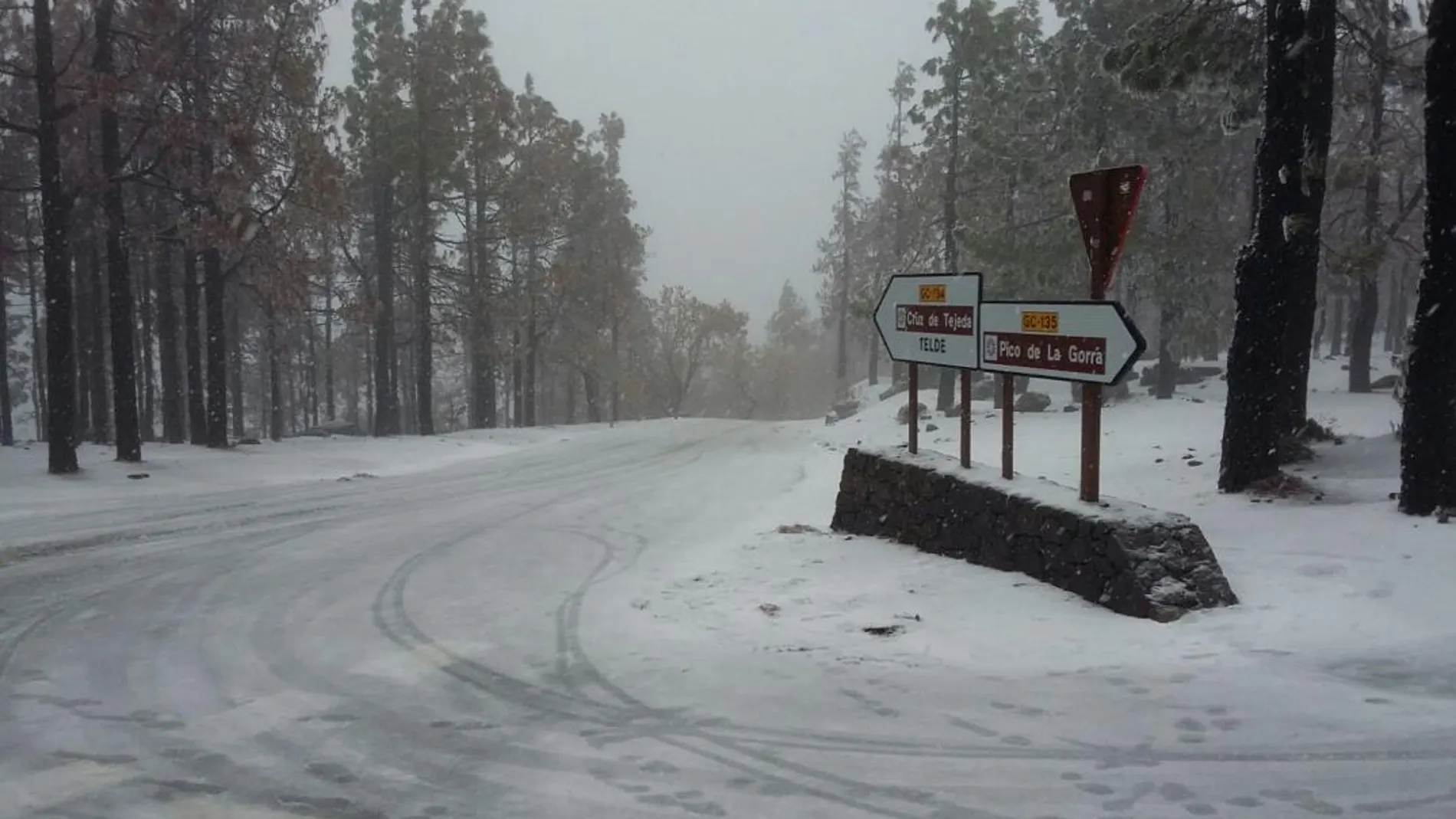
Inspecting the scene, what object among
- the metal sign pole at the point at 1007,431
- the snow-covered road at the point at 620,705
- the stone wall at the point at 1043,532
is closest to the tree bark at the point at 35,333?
the snow-covered road at the point at 620,705

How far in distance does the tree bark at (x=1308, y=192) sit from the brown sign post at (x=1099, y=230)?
158 inches

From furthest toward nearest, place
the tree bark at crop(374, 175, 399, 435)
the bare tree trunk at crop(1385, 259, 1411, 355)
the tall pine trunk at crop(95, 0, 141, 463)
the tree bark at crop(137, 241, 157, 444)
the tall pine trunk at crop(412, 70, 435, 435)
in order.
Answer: the bare tree trunk at crop(1385, 259, 1411, 355), the tree bark at crop(137, 241, 157, 444), the tree bark at crop(374, 175, 399, 435), the tall pine trunk at crop(412, 70, 435, 435), the tall pine trunk at crop(95, 0, 141, 463)

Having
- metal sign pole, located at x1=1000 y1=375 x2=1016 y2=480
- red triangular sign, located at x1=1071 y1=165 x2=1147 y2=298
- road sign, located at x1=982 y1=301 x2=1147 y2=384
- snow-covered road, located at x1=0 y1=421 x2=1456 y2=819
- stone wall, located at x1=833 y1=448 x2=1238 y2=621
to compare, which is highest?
red triangular sign, located at x1=1071 y1=165 x2=1147 y2=298

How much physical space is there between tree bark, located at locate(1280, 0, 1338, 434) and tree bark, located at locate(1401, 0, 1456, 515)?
4.99ft

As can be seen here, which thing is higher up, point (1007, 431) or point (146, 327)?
point (146, 327)

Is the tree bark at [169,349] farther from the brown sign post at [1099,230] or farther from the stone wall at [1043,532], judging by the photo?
the brown sign post at [1099,230]

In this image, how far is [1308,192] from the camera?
33.5ft

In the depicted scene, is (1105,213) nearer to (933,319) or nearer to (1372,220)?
(933,319)

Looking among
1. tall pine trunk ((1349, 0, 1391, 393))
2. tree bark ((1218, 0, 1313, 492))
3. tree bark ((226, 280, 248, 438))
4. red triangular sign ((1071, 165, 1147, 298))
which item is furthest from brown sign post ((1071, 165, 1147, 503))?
tree bark ((226, 280, 248, 438))

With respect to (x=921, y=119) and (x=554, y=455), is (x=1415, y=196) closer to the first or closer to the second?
(x=921, y=119)

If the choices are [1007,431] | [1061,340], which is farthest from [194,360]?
[1061,340]

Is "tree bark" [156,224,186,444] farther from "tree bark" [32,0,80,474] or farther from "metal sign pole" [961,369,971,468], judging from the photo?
"metal sign pole" [961,369,971,468]

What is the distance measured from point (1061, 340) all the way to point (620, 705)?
170 inches

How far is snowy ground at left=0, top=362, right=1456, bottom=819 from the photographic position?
3.97 metres
